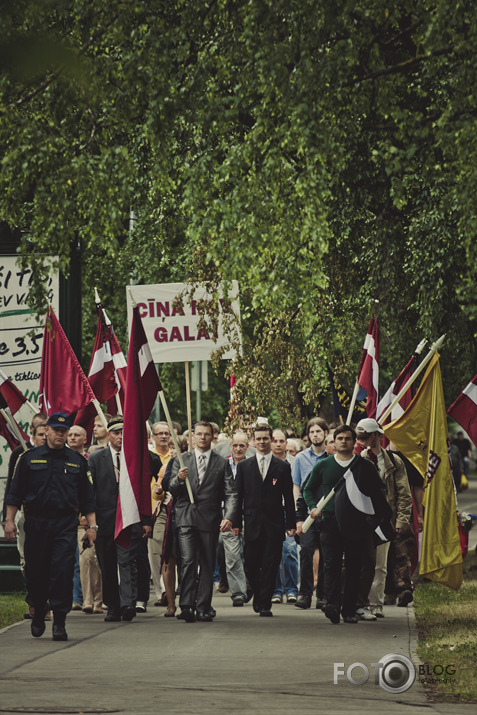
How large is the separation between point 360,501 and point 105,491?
101 inches

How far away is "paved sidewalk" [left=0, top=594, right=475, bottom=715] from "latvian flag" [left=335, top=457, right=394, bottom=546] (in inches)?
36.2

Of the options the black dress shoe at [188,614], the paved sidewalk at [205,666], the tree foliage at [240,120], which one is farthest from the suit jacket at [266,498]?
the tree foliage at [240,120]

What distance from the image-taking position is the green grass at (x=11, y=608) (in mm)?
12754

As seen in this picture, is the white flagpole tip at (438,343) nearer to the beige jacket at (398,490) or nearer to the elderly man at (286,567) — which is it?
the beige jacket at (398,490)

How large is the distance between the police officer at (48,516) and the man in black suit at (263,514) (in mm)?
2576

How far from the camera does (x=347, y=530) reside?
12.0 metres

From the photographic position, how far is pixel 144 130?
30.3 ft

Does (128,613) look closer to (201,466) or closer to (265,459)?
(201,466)

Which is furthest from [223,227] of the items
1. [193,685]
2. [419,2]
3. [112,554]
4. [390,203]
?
[390,203]

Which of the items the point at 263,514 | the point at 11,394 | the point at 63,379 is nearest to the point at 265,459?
the point at 263,514

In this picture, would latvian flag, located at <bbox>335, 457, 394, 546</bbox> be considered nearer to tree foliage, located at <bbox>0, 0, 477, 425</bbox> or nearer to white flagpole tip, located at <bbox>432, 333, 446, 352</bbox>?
white flagpole tip, located at <bbox>432, 333, 446, 352</bbox>

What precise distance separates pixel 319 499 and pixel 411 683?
4.39m

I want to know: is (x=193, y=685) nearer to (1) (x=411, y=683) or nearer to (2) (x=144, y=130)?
(1) (x=411, y=683)

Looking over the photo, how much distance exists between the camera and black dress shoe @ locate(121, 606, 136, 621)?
12.4 meters
